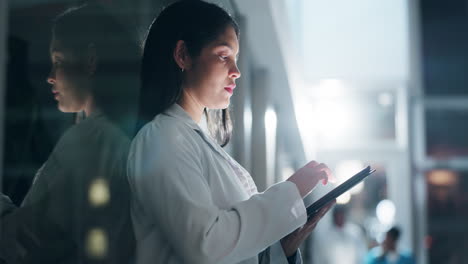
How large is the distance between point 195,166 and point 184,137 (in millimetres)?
42

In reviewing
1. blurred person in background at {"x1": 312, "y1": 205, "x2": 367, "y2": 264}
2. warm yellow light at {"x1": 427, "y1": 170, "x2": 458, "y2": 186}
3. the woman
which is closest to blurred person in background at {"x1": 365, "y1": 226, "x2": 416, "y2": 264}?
blurred person in background at {"x1": 312, "y1": 205, "x2": 367, "y2": 264}

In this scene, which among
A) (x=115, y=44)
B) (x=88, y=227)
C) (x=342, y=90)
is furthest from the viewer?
(x=342, y=90)

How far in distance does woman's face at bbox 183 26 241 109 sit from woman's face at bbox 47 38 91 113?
0.55 ft

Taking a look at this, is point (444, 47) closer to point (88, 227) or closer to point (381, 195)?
point (381, 195)

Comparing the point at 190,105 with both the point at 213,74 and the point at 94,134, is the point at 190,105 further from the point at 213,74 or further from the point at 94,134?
the point at 94,134

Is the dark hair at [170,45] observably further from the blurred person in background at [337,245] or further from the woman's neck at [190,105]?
the blurred person in background at [337,245]

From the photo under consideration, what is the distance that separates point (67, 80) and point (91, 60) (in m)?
0.09

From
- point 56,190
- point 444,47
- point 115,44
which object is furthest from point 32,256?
point 444,47

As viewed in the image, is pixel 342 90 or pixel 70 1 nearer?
pixel 70 1

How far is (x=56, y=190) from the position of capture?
76cm

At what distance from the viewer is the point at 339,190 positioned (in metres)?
0.95

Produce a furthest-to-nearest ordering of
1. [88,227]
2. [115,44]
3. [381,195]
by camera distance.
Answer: [381,195] < [115,44] < [88,227]

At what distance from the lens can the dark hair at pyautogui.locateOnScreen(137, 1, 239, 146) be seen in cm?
95

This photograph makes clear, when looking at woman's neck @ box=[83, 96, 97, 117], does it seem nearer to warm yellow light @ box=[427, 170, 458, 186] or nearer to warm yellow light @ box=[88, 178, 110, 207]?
warm yellow light @ box=[88, 178, 110, 207]
